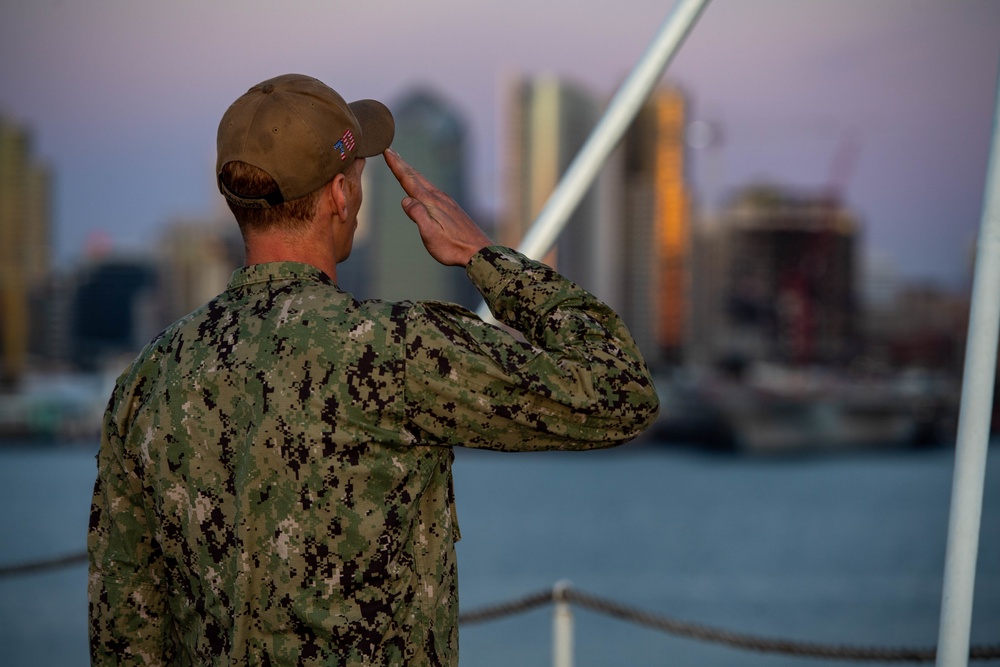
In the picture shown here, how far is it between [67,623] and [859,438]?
189ft

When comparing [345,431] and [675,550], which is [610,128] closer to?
[345,431]

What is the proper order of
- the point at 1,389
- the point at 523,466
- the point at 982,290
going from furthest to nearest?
the point at 523,466 → the point at 1,389 → the point at 982,290

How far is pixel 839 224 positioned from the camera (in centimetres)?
9706

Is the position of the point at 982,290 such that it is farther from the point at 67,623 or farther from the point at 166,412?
the point at 67,623

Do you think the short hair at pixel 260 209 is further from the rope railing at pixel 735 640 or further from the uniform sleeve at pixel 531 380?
the rope railing at pixel 735 640

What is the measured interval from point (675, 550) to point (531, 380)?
54829 mm

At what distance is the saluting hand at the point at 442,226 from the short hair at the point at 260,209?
0.50 ft

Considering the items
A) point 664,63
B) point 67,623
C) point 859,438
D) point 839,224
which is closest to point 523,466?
point 859,438

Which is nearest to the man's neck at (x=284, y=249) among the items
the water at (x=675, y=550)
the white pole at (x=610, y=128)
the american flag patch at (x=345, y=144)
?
the american flag patch at (x=345, y=144)

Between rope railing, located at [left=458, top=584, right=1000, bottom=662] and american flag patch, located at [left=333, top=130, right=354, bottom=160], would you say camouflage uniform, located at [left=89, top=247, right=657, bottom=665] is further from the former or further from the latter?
rope railing, located at [left=458, top=584, right=1000, bottom=662]

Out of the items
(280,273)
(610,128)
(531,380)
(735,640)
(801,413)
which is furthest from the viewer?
(801,413)

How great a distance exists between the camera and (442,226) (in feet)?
5.66

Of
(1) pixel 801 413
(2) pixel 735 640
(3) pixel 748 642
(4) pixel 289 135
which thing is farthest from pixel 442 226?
(1) pixel 801 413

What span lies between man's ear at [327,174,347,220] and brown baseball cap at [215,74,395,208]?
16mm
